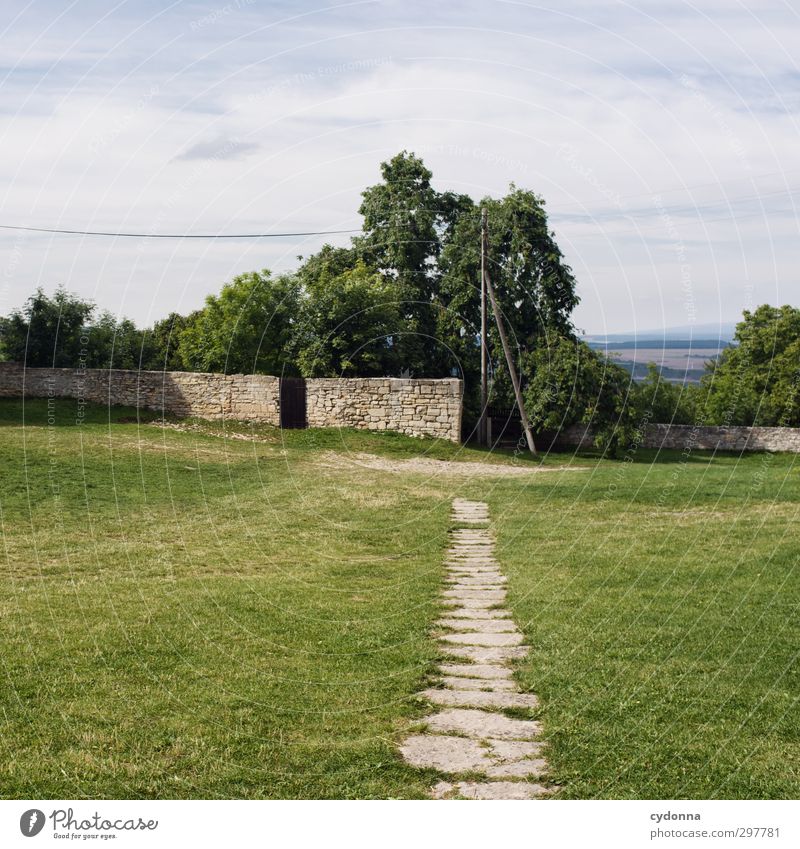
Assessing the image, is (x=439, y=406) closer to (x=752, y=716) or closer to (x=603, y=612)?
(x=603, y=612)

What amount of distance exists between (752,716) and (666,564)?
16.7 feet

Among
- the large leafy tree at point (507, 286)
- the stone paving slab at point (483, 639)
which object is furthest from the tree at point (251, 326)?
the stone paving slab at point (483, 639)

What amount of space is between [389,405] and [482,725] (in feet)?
69.3

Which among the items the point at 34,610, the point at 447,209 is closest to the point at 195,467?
the point at 34,610

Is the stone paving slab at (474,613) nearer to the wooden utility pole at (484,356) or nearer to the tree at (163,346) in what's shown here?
the wooden utility pole at (484,356)

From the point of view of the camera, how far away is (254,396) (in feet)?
89.9

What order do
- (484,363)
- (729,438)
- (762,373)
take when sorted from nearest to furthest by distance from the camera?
1. (484,363)
2. (729,438)
3. (762,373)

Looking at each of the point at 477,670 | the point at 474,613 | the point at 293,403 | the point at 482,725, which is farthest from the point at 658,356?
the point at 482,725

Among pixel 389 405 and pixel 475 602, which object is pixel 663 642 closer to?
pixel 475 602

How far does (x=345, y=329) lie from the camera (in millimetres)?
29875

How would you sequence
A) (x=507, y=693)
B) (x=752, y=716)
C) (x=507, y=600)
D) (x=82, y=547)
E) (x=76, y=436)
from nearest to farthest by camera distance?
(x=752, y=716), (x=507, y=693), (x=507, y=600), (x=82, y=547), (x=76, y=436)

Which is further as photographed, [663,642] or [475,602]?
[475,602]

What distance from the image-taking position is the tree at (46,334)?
3061 cm

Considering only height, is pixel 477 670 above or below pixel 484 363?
A: below
